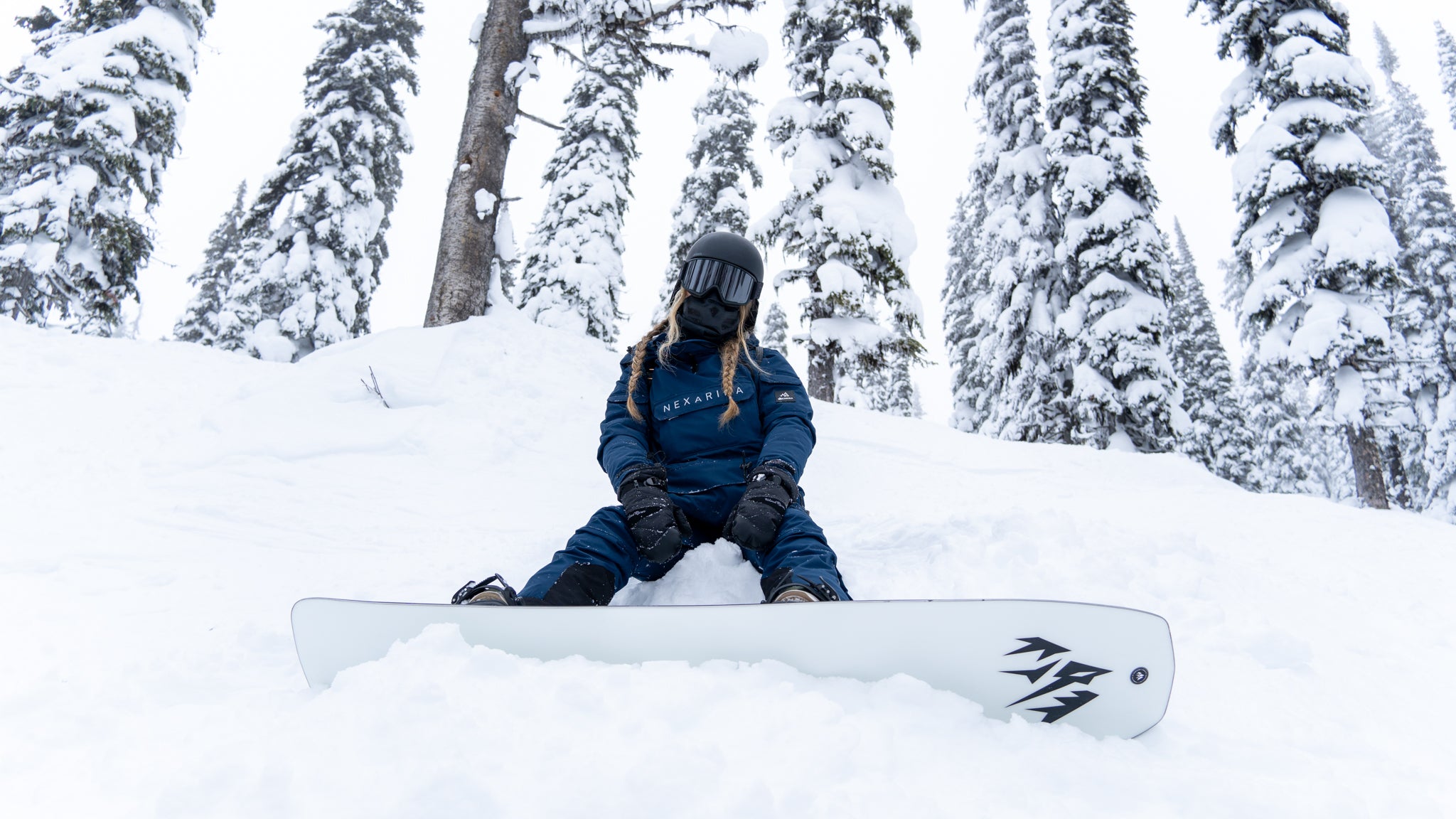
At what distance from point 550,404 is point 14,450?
3.57m

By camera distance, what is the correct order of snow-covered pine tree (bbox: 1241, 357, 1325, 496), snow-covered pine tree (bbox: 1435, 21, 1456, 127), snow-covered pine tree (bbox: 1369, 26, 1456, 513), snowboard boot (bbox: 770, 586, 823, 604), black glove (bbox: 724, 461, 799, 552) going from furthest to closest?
snow-covered pine tree (bbox: 1241, 357, 1325, 496)
snow-covered pine tree (bbox: 1435, 21, 1456, 127)
snow-covered pine tree (bbox: 1369, 26, 1456, 513)
black glove (bbox: 724, 461, 799, 552)
snowboard boot (bbox: 770, 586, 823, 604)

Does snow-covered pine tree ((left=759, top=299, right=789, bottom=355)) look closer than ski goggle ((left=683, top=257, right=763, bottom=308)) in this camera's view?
No

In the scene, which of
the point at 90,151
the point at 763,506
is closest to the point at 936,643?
the point at 763,506

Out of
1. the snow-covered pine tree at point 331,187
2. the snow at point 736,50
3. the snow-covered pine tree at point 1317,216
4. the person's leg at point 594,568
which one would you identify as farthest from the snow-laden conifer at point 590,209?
the person's leg at point 594,568

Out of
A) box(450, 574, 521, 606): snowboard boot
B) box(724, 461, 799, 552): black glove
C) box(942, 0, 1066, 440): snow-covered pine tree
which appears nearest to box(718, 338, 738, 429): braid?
box(724, 461, 799, 552): black glove

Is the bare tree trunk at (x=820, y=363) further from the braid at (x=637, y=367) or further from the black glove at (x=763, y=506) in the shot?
the black glove at (x=763, y=506)

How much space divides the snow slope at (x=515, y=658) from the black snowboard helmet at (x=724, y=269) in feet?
4.06

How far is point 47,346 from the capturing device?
6.04m

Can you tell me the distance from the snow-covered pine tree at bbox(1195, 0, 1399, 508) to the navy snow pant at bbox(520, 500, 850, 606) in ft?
39.6

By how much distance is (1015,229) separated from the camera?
52.1ft

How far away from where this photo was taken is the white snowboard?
5.54 ft

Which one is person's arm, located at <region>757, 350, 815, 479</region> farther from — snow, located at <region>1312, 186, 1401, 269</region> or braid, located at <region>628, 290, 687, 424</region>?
snow, located at <region>1312, 186, 1401, 269</region>

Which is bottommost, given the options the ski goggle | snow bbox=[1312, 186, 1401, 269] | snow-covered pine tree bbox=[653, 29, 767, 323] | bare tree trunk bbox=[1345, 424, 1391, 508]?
the ski goggle

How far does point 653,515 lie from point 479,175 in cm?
555
